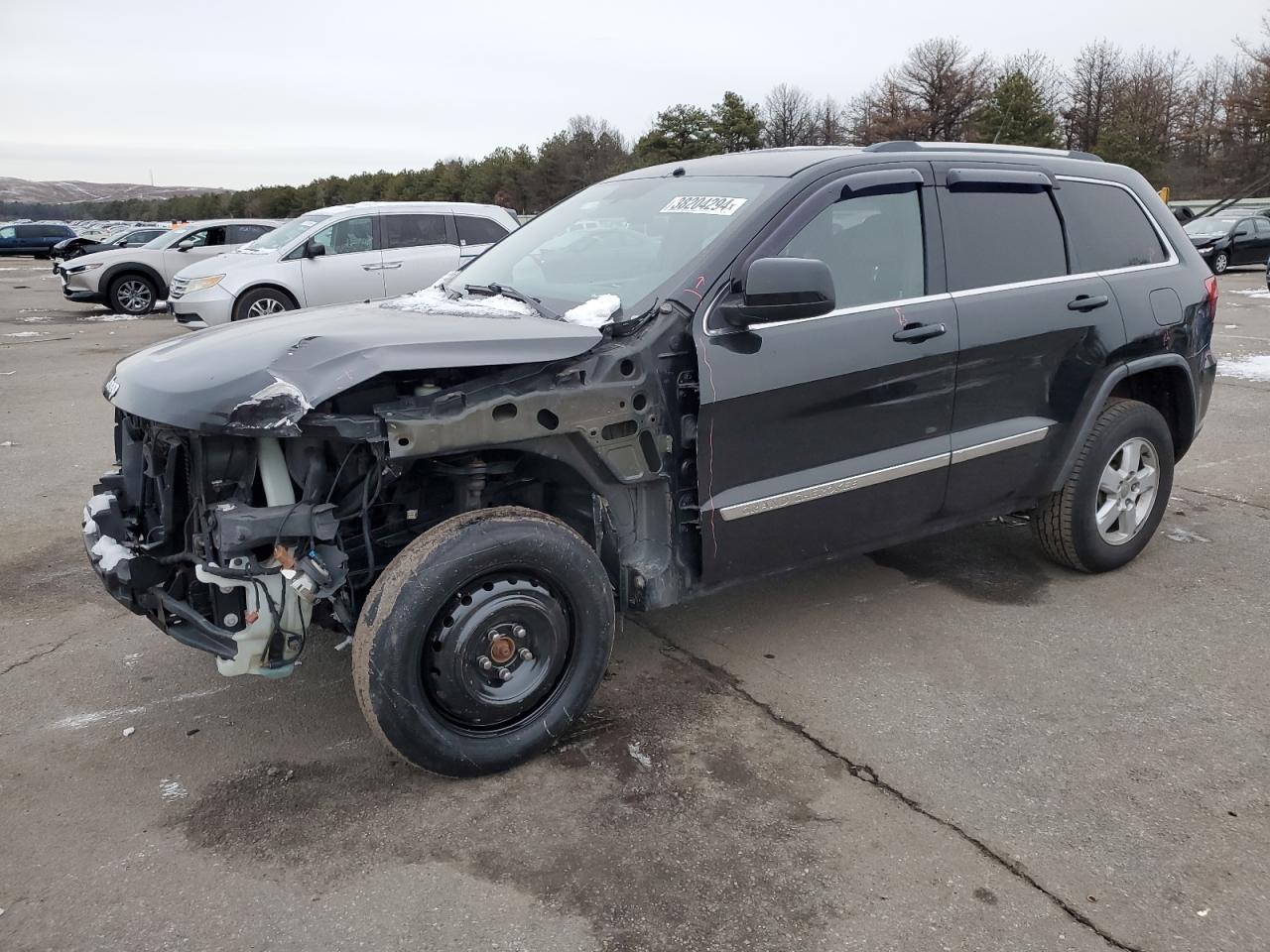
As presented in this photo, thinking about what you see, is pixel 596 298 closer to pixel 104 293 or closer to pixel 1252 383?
pixel 1252 383

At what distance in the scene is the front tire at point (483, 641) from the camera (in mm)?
2863

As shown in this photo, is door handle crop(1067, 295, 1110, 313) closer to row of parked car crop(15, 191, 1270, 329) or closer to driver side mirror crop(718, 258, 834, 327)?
driver side mirror crop(718, 258, 834, 327)

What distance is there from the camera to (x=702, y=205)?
3.76m

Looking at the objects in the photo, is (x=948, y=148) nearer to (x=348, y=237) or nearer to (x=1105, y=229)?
(x=1105, y=229)

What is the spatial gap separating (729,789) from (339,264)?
1096 cm

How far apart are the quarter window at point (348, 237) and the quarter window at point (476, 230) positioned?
1095 mm

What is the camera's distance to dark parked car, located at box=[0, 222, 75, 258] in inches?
1447

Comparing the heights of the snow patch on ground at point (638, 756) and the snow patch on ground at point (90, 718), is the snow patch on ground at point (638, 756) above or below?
below

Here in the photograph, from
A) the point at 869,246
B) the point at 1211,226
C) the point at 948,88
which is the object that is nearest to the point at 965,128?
the point at 948,88

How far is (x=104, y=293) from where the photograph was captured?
697 inches

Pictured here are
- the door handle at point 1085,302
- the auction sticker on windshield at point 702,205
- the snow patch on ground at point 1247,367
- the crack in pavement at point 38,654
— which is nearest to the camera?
the auction sticker on windshield at point 702,205

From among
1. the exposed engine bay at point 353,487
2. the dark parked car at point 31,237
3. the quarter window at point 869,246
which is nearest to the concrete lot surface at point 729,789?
the exposed engine bay at point 353,487

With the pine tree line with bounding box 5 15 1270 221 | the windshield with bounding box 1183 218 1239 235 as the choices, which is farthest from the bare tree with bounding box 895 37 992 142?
the windshield with bounding box 1183 218 1239 235

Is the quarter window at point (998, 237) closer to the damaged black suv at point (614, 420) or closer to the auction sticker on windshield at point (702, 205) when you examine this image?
the damaged black suv at point (614, 420)
